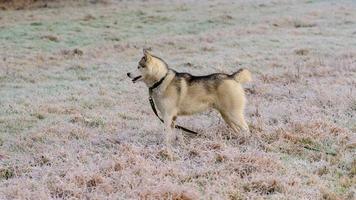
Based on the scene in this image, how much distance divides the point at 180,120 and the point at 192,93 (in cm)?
228

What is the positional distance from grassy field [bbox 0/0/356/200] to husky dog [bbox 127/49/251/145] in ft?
1.58

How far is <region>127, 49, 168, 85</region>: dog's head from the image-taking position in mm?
9781

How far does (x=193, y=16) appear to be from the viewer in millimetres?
36688

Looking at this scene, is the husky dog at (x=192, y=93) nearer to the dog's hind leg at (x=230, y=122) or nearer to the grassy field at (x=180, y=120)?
the dog's hind leg at (x=230, y=122)

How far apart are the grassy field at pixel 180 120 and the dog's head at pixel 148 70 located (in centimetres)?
114

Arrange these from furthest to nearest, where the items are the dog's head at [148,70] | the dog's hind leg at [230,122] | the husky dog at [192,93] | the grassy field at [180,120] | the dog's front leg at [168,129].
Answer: the dog's hind leg at [230,122] < the husky dog at [192,93] < the dog's head at [148,70] < the dog's front leg at [168,129] < the grassy field at [180,120]

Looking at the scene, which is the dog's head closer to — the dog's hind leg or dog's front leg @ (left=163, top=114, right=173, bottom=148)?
dog's front leg @ (left=163, top=114, right=173, bottom=148)

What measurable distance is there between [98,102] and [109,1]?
30891 millimetres

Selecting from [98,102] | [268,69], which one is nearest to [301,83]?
[268,69]

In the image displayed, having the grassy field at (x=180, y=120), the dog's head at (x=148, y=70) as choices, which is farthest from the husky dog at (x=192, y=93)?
the grassy field at (x=180, y=120)

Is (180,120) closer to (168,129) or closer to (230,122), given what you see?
(230,122)

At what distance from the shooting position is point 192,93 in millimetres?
10016

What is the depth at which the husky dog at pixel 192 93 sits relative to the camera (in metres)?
9.93

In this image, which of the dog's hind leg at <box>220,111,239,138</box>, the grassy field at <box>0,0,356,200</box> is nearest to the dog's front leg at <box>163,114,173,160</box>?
the grassy field at <box>0,0,356,200</box>
